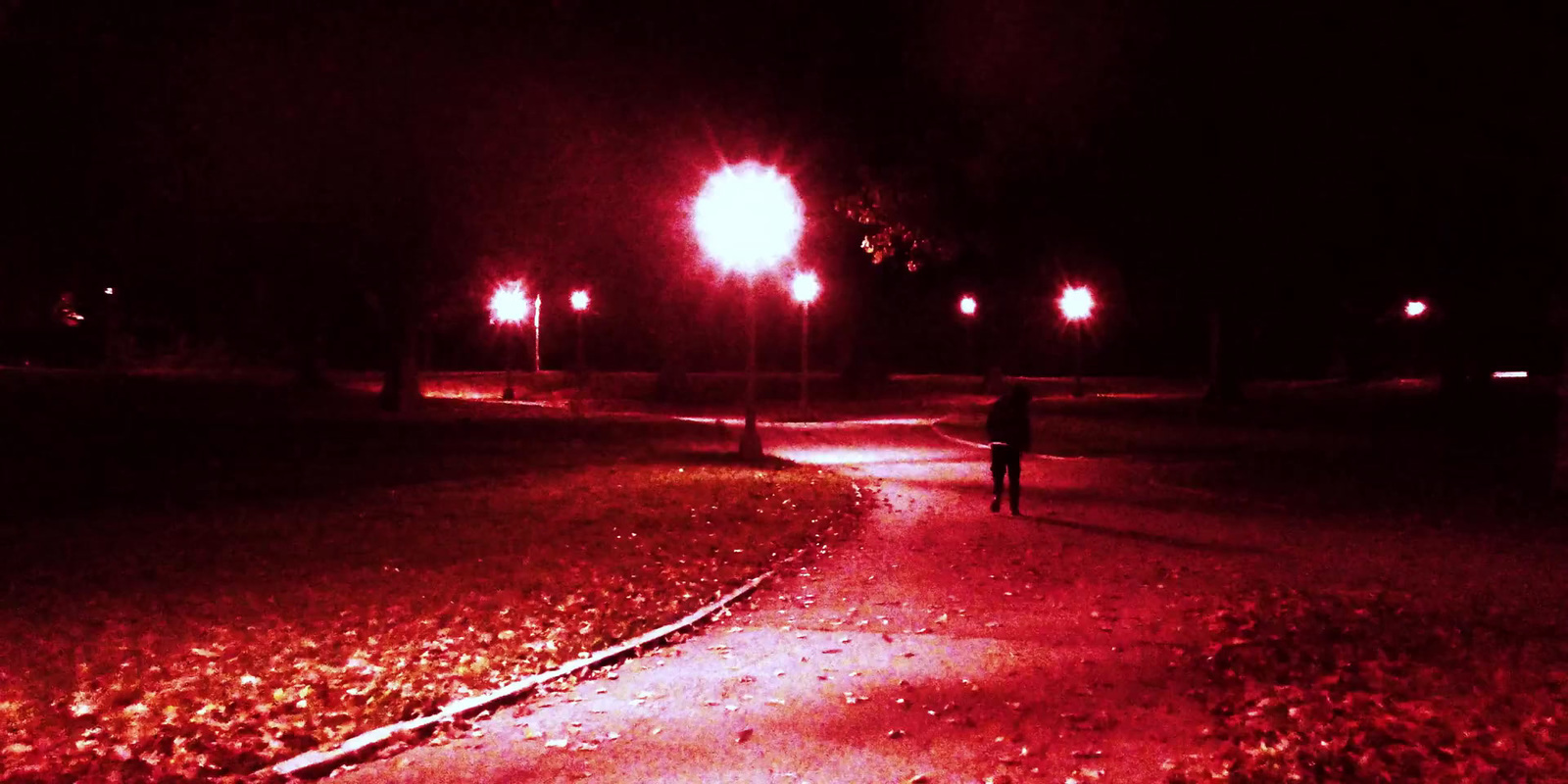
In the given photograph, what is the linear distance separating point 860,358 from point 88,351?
31738 mm

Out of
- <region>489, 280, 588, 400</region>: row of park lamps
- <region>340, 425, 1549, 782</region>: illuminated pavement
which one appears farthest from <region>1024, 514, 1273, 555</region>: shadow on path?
<region>489, 280, 588, 400</region>: row of park lamps

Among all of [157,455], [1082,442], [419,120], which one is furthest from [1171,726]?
[419,120]

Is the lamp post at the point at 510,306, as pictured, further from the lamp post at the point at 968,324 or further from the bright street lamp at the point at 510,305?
the lamp post at the point at 968,324

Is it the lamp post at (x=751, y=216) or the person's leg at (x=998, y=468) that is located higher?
the lamp post at (x=751, y=216)

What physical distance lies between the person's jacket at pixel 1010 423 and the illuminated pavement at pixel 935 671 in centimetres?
100

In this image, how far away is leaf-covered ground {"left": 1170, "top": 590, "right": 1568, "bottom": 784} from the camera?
556 cm

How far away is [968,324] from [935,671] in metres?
58.9

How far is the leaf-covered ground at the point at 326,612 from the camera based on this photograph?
234 inches

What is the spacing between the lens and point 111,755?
5.50 meters

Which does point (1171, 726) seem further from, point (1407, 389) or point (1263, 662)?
point (1407, 389)

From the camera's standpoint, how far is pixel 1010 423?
14531 millimetres

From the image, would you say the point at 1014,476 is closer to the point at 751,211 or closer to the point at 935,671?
the point at 751,211

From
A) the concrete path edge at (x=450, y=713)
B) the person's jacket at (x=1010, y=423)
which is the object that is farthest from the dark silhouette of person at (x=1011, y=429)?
the concrete path edge at (x=450, y=713)

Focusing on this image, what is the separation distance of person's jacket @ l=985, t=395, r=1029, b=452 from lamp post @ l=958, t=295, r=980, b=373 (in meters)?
42.5
